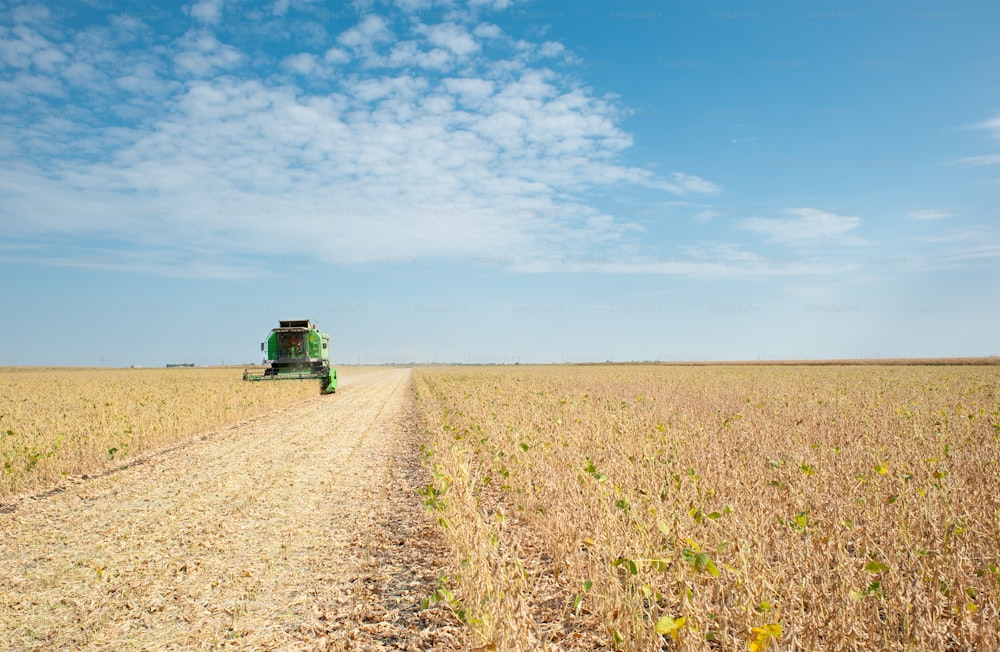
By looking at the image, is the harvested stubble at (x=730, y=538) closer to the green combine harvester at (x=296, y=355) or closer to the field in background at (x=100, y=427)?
the field in background at (x=100, y=427)

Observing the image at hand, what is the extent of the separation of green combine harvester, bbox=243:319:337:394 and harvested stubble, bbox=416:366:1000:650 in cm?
1954

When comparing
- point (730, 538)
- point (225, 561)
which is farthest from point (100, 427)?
point (730, 538)

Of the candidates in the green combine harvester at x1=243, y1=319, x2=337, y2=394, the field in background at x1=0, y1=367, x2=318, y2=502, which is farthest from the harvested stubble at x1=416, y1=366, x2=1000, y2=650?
the green combine harvester at x1=243, y1=319, x2=337, y2=394

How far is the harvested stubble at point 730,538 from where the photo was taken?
11.6 ft

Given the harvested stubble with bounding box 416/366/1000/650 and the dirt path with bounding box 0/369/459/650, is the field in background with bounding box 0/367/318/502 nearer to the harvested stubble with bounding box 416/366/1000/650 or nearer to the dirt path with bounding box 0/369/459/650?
the dirt path with bounding box 0/369/459/650

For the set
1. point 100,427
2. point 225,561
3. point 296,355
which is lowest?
point 225,561

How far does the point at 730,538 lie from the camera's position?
16.2 ft

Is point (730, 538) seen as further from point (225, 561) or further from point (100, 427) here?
point (100, 427)

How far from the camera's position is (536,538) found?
609 centimetres

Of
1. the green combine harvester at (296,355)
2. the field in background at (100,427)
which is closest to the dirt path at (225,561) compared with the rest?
the field in background at (100,427)

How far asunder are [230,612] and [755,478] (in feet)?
19.0

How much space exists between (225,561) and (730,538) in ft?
16.5

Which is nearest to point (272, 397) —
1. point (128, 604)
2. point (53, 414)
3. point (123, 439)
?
point (53, 414)

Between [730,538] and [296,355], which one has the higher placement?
[296,355]
